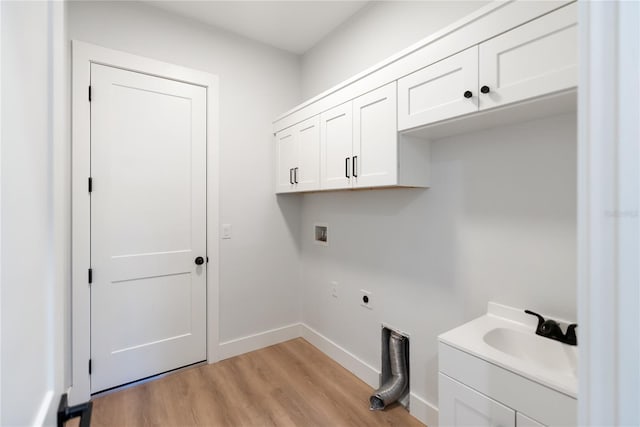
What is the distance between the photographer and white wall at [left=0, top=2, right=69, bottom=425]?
1.36 feet

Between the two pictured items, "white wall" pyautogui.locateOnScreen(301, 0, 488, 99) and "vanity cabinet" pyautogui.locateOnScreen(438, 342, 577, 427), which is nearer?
"vanity cabinet" pyautogui.locateOnScreen(438, 342, 577, 427)

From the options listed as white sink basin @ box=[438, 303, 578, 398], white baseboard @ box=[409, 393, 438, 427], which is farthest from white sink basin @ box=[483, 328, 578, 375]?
white baseboard @ box=[409, 393, 438, 427]

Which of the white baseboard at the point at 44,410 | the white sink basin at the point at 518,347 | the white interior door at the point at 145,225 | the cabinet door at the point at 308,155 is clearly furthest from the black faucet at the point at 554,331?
the white interior door at the point at 145,225

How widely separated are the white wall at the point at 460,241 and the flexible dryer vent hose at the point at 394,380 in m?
0.09

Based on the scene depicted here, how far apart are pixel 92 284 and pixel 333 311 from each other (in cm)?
183

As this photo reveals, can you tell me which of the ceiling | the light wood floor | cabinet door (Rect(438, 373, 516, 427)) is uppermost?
the ceiling

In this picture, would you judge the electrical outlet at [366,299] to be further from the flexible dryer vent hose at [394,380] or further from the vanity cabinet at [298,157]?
the vanity cabinet at [298,157]

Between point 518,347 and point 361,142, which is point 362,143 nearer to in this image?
point 361,142

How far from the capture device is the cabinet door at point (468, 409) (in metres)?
1.16

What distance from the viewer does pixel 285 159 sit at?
2.75 metres

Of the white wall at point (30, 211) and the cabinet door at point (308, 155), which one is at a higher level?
the cabinet door at point (308, 155)

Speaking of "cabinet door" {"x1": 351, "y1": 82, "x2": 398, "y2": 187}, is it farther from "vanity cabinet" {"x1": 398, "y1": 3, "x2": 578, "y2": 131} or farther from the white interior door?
the white interior door

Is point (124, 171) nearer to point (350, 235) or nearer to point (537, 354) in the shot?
point (350, 235)

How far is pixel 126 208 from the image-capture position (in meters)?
2.24
